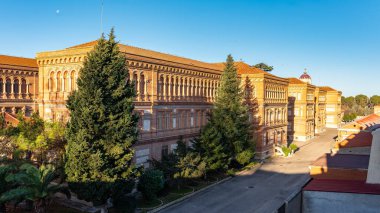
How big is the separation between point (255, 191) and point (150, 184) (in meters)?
11.3

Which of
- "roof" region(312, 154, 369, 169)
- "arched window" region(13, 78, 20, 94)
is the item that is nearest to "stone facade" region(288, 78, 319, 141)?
"roof" region(312, 154, 369, 169)

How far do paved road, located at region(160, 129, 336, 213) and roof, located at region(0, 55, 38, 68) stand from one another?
25.1 meters

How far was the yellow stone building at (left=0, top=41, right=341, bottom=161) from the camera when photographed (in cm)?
3325

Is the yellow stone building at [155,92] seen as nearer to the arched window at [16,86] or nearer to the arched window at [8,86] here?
the arched window at [16,86]

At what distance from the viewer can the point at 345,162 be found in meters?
22.5

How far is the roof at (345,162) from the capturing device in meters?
21.1

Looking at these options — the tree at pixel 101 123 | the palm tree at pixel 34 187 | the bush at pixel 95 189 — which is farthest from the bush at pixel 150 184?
the palm tree at pixel 34 187

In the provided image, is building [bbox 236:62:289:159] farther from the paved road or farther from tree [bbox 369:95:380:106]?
tree [bbox 369:95:380:106]

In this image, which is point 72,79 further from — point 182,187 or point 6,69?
point 182,187

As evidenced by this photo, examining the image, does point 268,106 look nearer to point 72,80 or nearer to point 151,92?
point 151,92

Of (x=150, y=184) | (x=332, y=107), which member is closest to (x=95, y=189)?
(x=150, y=184)

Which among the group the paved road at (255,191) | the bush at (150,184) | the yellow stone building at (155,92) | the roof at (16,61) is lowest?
the paved road at (255,191)

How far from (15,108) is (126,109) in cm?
2066

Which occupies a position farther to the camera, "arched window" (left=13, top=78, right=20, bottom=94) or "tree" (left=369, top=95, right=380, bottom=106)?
"tree" (left=369, top=95, right=380, bottom=106)
